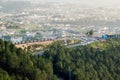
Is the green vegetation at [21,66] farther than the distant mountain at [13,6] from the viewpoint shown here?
No

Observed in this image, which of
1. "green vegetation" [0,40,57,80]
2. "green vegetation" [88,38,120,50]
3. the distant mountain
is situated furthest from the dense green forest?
the distant mountain

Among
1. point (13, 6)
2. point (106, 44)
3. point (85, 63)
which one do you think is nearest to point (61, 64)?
point (85, 63)

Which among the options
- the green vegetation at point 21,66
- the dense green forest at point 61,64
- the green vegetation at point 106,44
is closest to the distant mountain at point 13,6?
the green vegetation at point 106,44

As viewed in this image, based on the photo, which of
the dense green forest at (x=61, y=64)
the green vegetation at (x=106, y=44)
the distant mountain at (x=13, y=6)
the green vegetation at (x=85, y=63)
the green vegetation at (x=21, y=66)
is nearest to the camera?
the green vegetation at (x=21, y=66)

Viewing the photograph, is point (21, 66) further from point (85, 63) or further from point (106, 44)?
point (106, 44)

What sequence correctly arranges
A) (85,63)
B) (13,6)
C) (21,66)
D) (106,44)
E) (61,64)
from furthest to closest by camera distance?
1. (13,6)
2. (106,44)
3. (85,63)
4. (61,64)
5. (21,66)

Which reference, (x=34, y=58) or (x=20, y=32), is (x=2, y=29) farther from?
(x=34, y=58)

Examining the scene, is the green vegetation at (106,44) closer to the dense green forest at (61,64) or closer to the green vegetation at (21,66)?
the dense green forest at (61,64)

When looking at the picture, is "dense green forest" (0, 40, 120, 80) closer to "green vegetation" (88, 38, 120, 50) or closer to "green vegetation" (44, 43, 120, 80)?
"green vegetation" (44, 43, 120, 80)

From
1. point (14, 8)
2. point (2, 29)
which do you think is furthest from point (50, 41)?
point (14, 8)
